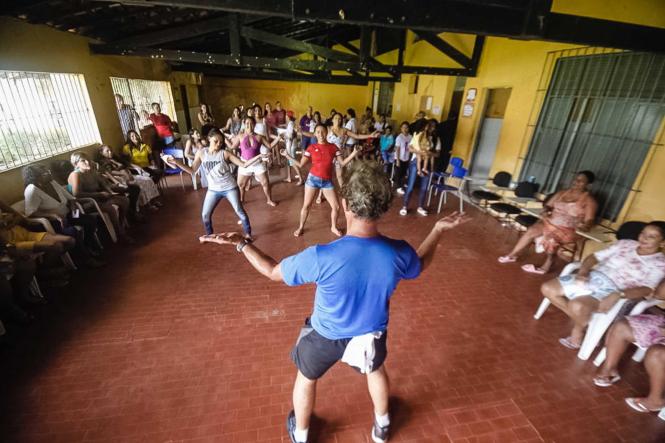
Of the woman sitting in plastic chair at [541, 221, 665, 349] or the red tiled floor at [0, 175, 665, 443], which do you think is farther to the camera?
the woman sitting in plastic chair at [541, 221, 665, 349]

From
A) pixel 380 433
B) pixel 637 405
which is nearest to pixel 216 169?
pixel 380 433

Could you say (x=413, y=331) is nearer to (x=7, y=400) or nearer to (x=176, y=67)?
(x=7, y=400)

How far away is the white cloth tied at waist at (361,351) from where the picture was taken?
5.70 ft

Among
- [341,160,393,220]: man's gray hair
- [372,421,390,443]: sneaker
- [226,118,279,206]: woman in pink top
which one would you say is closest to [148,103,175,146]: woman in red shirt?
[226,118,279,206]: woman in pink top

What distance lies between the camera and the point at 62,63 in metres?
5.36

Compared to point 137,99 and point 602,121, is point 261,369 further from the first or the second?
point 137,99

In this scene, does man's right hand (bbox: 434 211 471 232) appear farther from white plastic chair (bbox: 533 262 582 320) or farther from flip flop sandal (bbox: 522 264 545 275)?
flip flop sandal (bbox: 522 264 545 275)

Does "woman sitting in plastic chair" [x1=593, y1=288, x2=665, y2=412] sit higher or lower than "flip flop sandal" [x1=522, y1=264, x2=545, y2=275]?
higher

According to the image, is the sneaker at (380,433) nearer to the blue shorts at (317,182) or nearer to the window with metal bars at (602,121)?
the blue shorts at (317,182)

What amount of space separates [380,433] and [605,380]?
2.12 metres

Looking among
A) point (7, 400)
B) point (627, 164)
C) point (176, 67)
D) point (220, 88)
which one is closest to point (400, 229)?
point (627, 164)

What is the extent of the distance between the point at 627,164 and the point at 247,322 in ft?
17.5

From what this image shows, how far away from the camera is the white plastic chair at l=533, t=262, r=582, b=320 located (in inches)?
126

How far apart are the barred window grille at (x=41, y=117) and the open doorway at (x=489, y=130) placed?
814 centimetres
